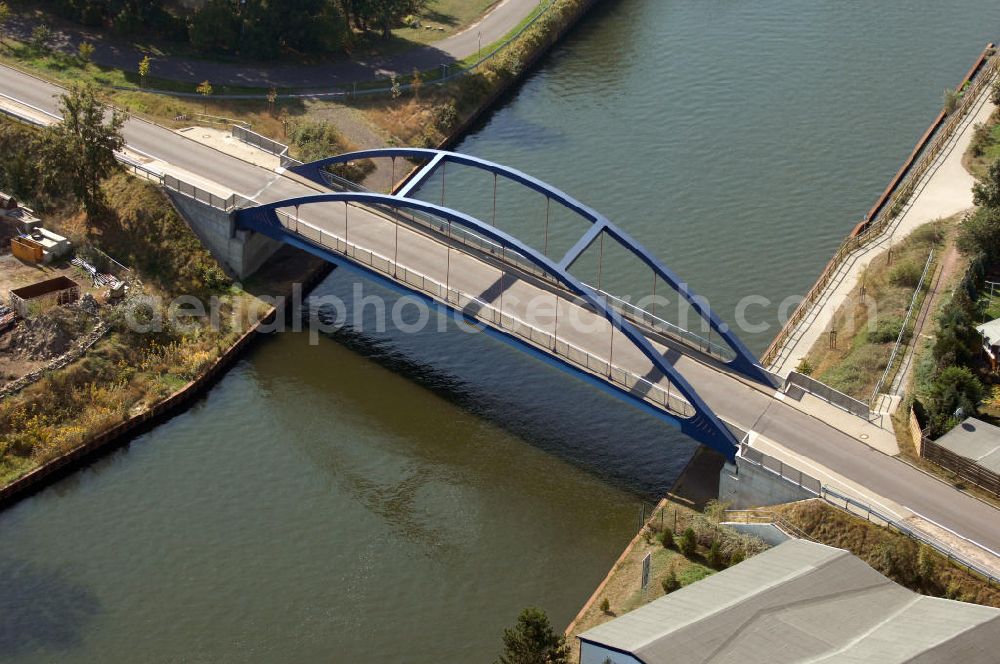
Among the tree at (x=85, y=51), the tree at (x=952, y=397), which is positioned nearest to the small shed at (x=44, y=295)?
the tree at (x=85, y=51)

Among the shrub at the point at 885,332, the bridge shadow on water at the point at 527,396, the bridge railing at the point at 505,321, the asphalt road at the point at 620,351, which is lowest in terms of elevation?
the bridge shadow on water at the point at 527,396

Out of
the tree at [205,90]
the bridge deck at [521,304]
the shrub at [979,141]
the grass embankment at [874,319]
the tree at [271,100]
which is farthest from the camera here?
the tree at [271,100]

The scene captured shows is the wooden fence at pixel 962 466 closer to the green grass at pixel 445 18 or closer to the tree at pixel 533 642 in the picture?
the tree at pixel 533 642

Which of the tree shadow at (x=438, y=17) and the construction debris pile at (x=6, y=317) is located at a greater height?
the tree shadow at (x=438, y=17)

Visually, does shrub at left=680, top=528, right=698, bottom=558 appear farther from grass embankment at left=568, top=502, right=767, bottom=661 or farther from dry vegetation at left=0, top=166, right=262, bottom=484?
dry vegetation at left=0, top=166, right=262, bottom=484

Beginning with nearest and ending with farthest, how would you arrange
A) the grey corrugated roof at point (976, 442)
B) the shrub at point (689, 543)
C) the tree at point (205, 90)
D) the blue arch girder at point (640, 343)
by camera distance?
the shrub at point (689, 543) → the grey corrugated roof at point (976, 442) → the blue arch girder at point (640, 343) → the tree at point (205, 90)

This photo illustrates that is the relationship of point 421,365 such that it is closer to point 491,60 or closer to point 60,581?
point 60,581

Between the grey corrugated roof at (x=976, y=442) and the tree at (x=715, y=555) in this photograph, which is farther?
the grey corrugated roof at (x=976, y=442)

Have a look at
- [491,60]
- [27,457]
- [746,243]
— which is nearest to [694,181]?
A: [746,243]
